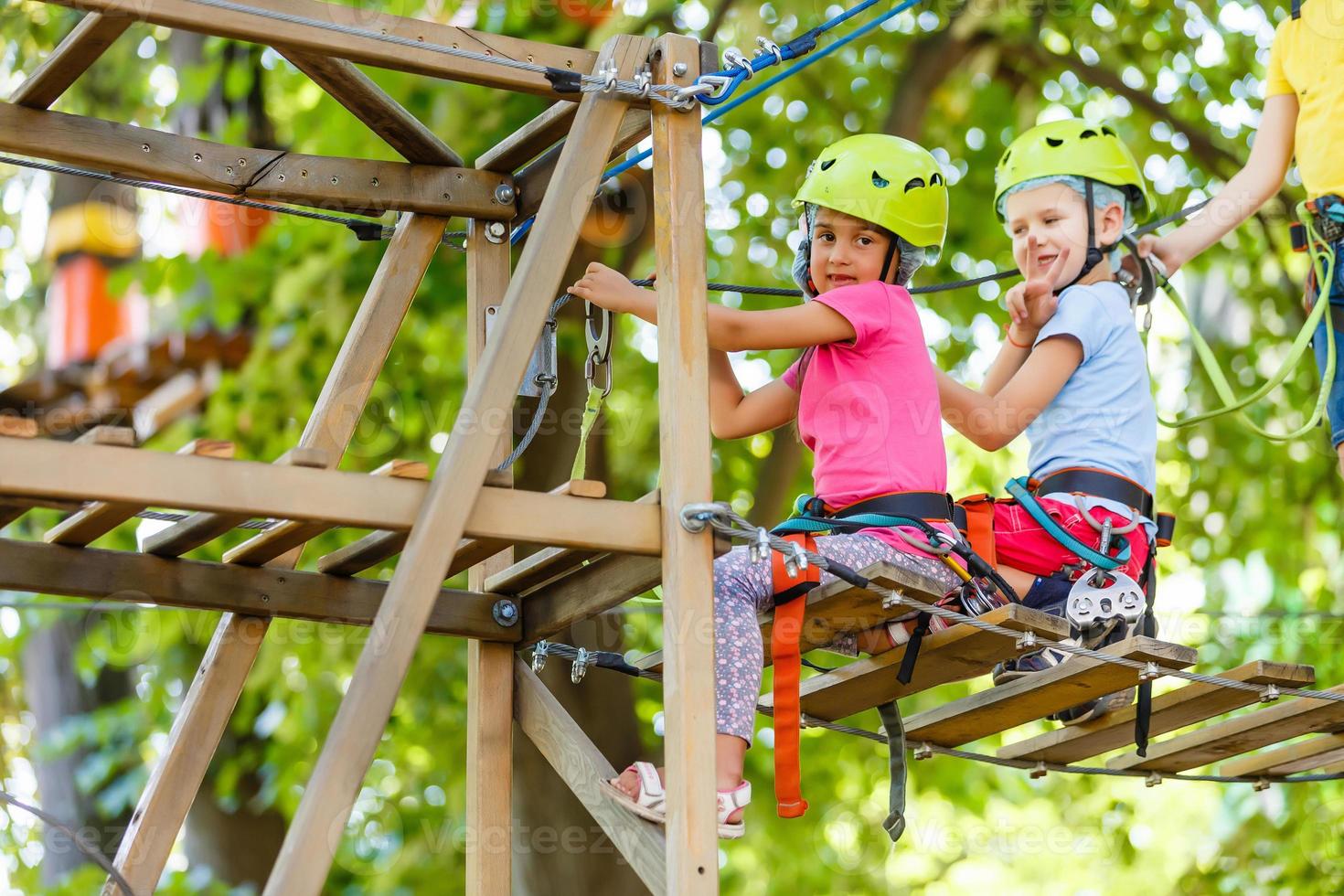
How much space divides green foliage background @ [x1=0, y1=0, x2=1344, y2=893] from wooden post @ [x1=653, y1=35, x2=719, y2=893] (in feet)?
13.5

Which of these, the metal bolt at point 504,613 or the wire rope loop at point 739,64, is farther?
the metal bolt at point 504,613

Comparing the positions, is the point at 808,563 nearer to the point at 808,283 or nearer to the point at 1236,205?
the point at 808,283

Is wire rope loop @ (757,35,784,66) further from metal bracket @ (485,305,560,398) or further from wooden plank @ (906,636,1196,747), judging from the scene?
wooden plank @ (906,636,1196,747)

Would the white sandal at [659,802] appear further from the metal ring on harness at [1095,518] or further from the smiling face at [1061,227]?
the smiling face at [1061,227]

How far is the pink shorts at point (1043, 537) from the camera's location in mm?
4719

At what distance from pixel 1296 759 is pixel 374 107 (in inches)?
124

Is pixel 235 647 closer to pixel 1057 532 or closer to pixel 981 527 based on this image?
pixel 981 527

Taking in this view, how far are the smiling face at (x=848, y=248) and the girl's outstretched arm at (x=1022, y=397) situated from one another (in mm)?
326

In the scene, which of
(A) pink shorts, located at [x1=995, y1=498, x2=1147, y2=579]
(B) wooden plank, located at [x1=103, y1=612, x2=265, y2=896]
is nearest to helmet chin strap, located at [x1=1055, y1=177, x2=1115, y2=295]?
(A) pink shorts, located at [x1=995, y1=498, x2=1147, y2=579]

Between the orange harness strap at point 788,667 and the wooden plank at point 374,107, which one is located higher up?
the wooden plank at point 374,107

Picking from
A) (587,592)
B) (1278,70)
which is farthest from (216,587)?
(1278,70)

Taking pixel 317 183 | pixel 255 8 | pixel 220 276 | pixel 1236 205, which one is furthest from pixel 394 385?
pixel 255 8

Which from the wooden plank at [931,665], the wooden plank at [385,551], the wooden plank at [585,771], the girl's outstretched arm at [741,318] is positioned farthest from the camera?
the wooden plank at [931,665]

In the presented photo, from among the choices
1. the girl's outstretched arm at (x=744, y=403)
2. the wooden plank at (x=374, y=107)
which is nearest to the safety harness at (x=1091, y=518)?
the girl's outstretched arm at (x=744, y=403)
